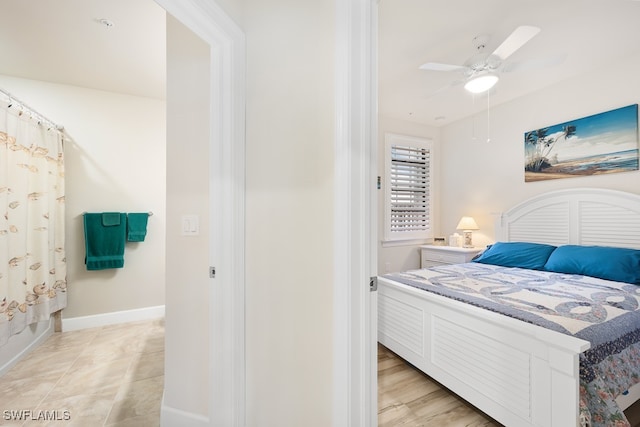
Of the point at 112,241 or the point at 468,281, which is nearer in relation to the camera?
the point at 468,281

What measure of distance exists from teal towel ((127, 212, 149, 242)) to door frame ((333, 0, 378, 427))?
284 centimetres

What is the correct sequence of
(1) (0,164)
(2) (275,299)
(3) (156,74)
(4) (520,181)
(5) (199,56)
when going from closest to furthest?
1. (2) (275,299)
2. (5) (199,56)
3. (1) (0,164)
4. (3) (156,74)
5. (4) (520,181)

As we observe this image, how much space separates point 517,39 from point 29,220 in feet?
13.3

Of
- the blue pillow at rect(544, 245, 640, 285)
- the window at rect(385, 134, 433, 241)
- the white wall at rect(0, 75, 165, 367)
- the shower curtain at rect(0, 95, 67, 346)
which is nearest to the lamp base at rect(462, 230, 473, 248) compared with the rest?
the window at rect(385, 134, 433, 241)

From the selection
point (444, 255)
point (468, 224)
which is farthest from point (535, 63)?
point (444, 255)

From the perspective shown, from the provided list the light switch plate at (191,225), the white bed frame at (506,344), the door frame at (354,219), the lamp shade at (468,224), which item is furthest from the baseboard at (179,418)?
the lamp shade at (468,224)

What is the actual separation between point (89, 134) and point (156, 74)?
107 centimetres

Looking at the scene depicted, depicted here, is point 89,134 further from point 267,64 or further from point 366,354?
point 366,354

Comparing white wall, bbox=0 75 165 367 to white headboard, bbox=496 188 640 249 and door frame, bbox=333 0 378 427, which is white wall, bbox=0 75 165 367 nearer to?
door frame, bbox=333 0 378 427

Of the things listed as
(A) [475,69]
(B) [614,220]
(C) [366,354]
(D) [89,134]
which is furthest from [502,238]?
(D) [89,134]

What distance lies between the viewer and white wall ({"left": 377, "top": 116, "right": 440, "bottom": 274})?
13.5 ft

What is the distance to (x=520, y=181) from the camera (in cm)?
354

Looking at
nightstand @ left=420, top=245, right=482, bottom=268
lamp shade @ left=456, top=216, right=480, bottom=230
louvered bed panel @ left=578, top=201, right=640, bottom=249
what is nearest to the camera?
louvered bed panel @ left=578, top=201, right=640, bottom=249

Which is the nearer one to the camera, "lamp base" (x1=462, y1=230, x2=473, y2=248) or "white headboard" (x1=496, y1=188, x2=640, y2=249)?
"white headboard" (x1=496, y1=188, x2=640, y2=249)
